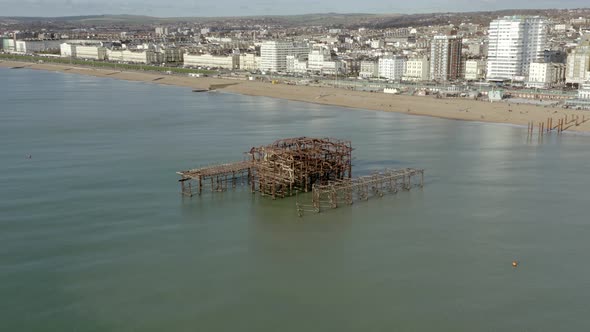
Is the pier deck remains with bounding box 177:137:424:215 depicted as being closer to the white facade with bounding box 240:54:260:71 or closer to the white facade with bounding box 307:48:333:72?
the white facade with bounding box 307:48:333:72

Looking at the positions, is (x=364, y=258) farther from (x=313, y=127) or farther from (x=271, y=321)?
(x=313, y=127)

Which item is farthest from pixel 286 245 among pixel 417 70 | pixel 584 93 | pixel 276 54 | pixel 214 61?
pixel 214 61

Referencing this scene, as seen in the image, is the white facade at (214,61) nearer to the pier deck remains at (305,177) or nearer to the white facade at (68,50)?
the white facade at (68,50)

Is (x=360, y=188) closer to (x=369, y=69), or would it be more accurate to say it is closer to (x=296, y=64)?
(x=369, y=69)

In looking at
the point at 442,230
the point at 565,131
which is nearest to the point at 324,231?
the point at 442,230

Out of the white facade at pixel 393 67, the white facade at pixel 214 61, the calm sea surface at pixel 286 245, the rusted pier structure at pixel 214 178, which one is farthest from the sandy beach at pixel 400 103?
the rusted pier structure at pixel 214 178
